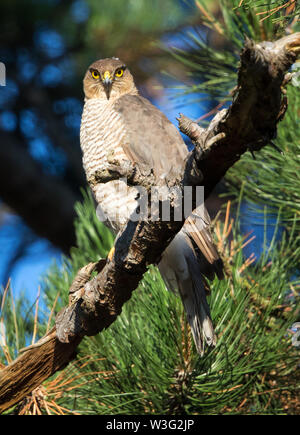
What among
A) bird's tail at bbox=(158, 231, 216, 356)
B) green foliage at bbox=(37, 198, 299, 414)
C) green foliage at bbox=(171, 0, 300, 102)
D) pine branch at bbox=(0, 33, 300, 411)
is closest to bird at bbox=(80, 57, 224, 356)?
bird's tail at bbox=(158, 231, 216, 356)

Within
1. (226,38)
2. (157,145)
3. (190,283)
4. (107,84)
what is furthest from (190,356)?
(107,84)

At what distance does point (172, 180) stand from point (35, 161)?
3.54 meters

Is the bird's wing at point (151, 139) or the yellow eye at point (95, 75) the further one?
the yellow eye at point (95, 75)

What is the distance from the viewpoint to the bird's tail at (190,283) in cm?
204

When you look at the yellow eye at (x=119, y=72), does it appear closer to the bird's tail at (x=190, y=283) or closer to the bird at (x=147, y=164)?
the bird at (x=147, y=164)

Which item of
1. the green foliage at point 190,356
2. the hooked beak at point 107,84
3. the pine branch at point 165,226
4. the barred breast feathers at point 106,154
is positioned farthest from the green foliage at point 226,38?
the pine branch at point 165,226

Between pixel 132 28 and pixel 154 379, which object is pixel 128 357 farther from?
pixel 132 28

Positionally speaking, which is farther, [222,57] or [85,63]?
[85,63]

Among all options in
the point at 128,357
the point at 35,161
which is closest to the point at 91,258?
the point at 128,357

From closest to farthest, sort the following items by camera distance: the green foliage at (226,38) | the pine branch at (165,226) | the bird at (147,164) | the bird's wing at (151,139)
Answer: the pine branch at (165,226), the bird at (147,164), the green foliage at (226,38), the bird's wing at (151,139)

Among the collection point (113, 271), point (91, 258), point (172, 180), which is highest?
point (172, 180)

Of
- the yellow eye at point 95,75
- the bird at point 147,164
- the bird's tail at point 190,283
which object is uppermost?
the yellow eye at point 95,75

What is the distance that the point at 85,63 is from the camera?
4770mm

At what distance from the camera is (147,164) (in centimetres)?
268
